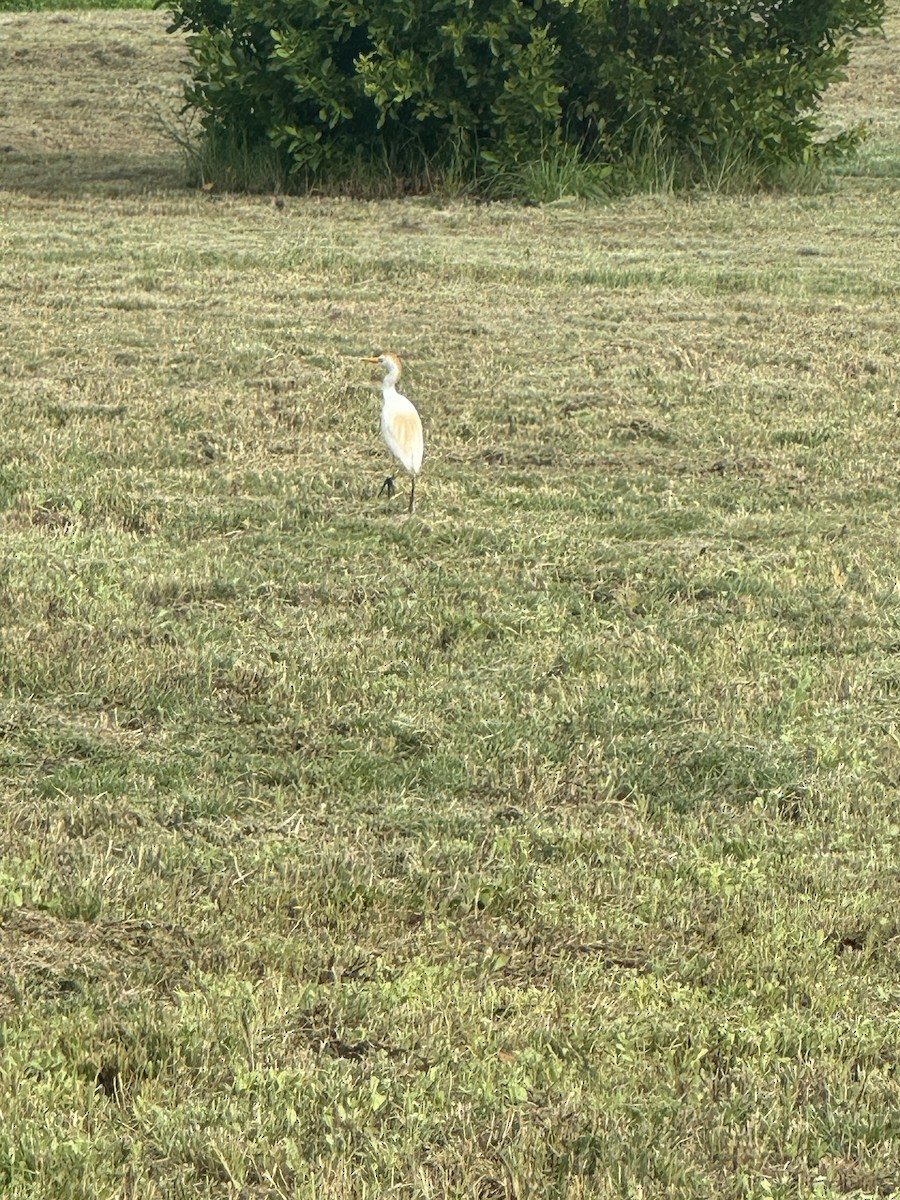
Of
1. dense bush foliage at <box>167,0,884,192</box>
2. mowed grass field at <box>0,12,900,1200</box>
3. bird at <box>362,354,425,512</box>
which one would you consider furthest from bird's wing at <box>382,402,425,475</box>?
dense bush foliage at <box>167,0,884,192</box>

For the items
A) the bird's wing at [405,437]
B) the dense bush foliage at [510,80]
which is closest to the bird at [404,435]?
the bird's wing at [405,437]

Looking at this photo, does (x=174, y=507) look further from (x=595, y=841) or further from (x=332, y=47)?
(x=332, y=47)

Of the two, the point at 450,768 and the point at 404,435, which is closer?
the point at 450,768

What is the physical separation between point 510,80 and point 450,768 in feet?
39.2

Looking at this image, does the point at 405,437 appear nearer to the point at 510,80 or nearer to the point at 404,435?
the point at 404,435

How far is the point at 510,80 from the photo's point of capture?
15.8 meters

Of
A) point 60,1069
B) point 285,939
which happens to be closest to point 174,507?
point 285,939

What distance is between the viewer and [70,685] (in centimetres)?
547

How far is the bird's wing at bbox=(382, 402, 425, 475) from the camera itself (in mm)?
7262

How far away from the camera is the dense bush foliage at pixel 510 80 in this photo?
15852mm

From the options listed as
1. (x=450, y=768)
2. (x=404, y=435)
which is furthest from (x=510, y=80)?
(x=450, y=768)

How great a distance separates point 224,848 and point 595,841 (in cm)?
92

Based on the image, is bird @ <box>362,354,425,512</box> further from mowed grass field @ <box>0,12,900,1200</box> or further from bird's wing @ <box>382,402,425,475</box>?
mowed grass field @ <box>0,12,900,1200</box>

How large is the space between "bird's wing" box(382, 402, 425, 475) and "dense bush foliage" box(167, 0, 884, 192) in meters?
8.93
